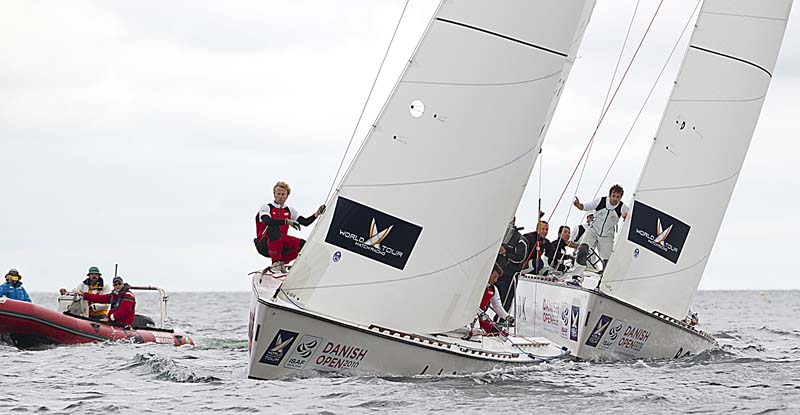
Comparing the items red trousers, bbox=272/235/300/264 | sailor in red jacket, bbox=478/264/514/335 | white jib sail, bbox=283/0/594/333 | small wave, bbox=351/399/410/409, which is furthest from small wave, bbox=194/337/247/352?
small wave, bbox=351/399/410/409

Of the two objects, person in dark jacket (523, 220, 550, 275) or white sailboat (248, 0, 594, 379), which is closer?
Result: white sailboat (248, 0, 594, 379)

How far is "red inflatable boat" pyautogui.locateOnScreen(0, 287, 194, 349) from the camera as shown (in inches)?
656

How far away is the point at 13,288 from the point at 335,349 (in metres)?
9.13

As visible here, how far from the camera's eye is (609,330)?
47.8 feet

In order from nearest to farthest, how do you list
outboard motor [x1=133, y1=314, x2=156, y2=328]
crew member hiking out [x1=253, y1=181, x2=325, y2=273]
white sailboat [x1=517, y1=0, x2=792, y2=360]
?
crew member hiking out [x1=253, y1=181, x2=325, y2=273] → white sailboat [x1=517, y1=0, x2=792, y2=360] → outboard motor [x1=133, y1=314, x2=156, y2=328]

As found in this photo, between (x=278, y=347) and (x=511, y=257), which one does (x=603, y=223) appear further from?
(x=278, y=347)

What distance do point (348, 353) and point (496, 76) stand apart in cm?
317

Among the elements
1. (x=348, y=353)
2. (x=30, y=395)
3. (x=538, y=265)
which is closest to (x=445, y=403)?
(x=348, y=353)

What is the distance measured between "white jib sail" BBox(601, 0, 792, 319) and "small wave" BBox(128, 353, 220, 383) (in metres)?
5.45

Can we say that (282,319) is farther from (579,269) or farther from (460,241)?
(579,269)

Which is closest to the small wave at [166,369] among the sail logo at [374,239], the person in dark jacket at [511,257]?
the sail logo at [374,239]

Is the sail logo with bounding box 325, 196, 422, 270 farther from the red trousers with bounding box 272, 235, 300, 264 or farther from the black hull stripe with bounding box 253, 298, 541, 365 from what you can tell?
the red trousers with bounding box 272, 235, 300, 264

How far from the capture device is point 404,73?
11523 millimetres

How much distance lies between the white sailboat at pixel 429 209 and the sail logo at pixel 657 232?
3.41 meters
